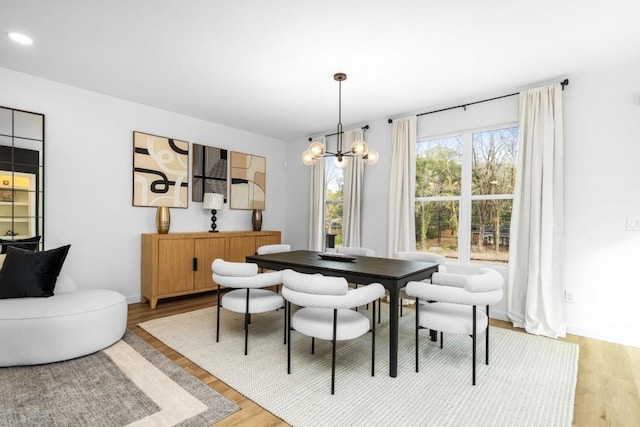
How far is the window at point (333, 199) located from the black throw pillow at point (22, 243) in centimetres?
376

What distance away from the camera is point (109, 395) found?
2027mm

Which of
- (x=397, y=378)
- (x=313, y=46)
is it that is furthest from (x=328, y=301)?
(x=313, y=46)

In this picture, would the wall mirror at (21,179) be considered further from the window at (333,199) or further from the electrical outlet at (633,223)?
the electrical outlet at (633,223)

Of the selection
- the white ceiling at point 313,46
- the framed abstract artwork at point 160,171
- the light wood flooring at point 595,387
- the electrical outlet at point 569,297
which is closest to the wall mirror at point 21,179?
the white ceiling at point 313,46

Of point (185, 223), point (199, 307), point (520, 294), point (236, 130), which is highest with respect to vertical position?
point (236, 130)

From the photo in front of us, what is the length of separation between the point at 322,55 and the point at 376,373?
2664mm

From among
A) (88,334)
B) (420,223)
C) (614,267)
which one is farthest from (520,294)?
(88,334)

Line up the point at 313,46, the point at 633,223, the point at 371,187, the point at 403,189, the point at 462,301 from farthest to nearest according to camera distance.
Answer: the point at 371,187 → the point at 403,189 → the point at 633,223 → the point at 313,46 → the point at 462,301

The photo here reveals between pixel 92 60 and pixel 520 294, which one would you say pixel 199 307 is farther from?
pixel 520 294

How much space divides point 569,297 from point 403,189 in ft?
7.06

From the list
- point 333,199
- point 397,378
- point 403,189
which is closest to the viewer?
point 397,378

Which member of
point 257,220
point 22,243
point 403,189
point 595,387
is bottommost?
point 595,387

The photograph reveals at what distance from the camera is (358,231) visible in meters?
4.87

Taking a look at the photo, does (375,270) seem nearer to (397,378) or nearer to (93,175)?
(397,378)
